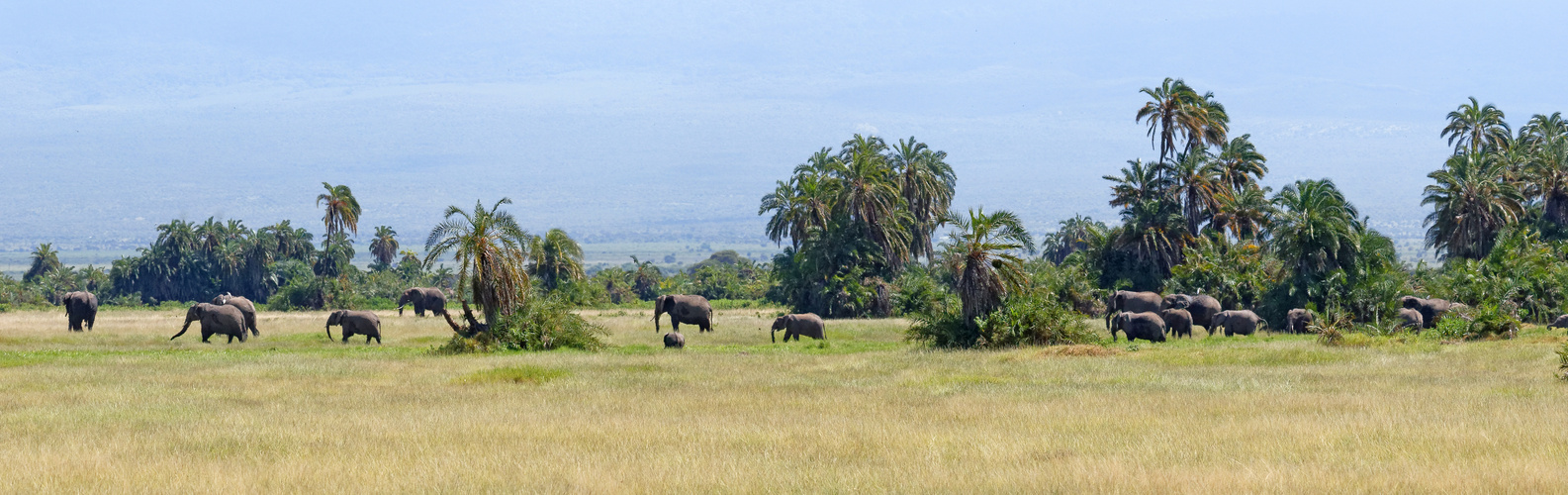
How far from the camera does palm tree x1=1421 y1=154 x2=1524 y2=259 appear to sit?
61531 mm

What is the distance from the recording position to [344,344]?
140 ft

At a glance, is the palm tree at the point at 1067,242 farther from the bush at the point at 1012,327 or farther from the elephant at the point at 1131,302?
the bush at the point at 1012,327

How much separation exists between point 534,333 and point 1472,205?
4558 centimetres

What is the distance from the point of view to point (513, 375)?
91.3 feet

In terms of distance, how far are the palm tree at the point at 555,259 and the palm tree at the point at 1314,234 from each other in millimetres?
32811

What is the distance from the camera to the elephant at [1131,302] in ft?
176

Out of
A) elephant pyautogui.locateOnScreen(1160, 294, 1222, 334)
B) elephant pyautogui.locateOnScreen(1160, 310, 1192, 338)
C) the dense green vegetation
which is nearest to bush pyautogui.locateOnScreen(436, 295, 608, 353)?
the dense green vegetation

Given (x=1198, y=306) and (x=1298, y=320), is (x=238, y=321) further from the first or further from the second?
(x=1298, y=320)

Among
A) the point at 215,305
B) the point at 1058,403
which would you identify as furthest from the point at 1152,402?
the point at 215,305

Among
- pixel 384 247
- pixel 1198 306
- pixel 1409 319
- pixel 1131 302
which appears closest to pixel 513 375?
pixel 1409 319

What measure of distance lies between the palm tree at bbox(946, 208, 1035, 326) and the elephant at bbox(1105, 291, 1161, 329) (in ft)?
52.4

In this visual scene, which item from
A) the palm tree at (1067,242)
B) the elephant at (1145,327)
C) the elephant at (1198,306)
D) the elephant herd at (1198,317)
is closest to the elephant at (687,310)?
the elephant herd at (1198,317)


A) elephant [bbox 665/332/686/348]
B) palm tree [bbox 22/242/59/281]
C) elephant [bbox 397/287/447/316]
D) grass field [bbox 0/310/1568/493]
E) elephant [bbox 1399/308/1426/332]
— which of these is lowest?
grass field [bbox 0/310/1568/493]

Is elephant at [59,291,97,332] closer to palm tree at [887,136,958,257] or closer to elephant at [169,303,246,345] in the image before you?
elephant at [169,303,246,345]
